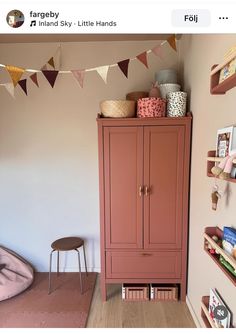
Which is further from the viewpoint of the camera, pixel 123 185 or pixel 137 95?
pixel 137 95

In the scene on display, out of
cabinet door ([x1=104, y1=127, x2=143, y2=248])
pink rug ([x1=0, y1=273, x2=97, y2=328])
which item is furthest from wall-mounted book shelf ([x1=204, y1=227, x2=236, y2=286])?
pink rug ([x1=0, y1=273, x2=97, y2=328])

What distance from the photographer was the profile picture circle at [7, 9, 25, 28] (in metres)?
0.70

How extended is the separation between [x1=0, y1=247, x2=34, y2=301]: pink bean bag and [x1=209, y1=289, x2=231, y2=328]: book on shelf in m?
1.77

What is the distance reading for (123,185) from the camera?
2.00m

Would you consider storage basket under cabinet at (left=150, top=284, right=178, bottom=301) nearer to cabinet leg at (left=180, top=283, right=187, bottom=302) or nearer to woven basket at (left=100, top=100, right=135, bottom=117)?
cabinet leg at (left=180, top=283, right=187, bottom=302)

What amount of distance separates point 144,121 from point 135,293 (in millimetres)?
1586

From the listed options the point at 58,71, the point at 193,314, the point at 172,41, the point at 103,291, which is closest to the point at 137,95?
the point at 172,41

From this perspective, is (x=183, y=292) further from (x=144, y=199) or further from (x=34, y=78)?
(x=34, y=78)

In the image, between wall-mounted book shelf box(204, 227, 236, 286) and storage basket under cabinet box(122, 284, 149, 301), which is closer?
wall-mounted book shelf box(204, 227, 236, 286)

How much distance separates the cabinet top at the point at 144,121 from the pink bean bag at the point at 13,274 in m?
1.72

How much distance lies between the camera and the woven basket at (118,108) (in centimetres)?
193

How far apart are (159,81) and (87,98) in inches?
29.9

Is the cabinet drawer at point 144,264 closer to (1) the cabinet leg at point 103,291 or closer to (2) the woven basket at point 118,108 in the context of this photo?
(1) the cabinet leg at point 103,291

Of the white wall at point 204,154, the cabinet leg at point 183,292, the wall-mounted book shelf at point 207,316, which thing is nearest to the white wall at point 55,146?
the white wall at point 204,154
